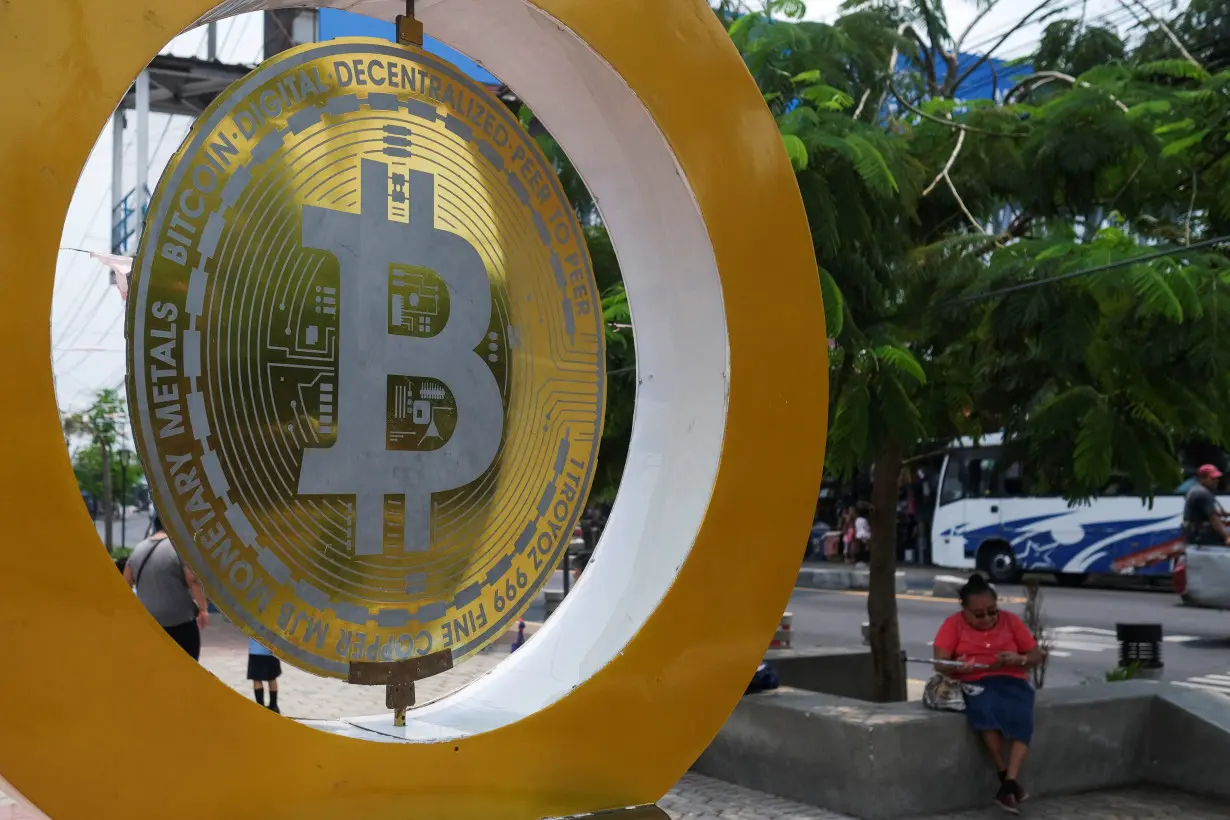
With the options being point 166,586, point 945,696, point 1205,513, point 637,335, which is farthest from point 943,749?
point 1205,513

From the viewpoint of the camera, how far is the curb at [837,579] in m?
23.1

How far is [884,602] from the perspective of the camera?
28.4ft

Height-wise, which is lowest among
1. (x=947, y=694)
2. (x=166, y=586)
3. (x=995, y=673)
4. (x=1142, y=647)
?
(x=1142, y=647)

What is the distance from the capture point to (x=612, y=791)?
→ 350 cm

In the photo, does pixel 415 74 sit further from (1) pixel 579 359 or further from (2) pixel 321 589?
(2) pixel 321 589

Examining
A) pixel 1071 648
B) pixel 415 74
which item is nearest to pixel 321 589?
pixel 415 74

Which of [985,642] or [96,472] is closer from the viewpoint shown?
[985,642]

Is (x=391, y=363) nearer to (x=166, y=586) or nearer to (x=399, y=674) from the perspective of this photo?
(x=399, y=674)

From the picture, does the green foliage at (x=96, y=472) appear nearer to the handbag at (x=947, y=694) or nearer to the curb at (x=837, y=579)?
the curb at (x=837, y=579)

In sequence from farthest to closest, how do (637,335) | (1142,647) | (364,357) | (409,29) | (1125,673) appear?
(1142,647) → (1125,673) → (637,335) → (409,29) → (364,357)

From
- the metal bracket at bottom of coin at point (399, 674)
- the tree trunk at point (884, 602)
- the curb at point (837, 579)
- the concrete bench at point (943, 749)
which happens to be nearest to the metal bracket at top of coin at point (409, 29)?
the metal bracket at bottom of coin at point (399, 674)

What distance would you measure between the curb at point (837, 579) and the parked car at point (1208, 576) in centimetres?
726

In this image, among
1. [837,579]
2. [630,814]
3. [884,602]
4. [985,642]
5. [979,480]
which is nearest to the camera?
[630,814]

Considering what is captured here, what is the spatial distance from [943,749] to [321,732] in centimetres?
440
